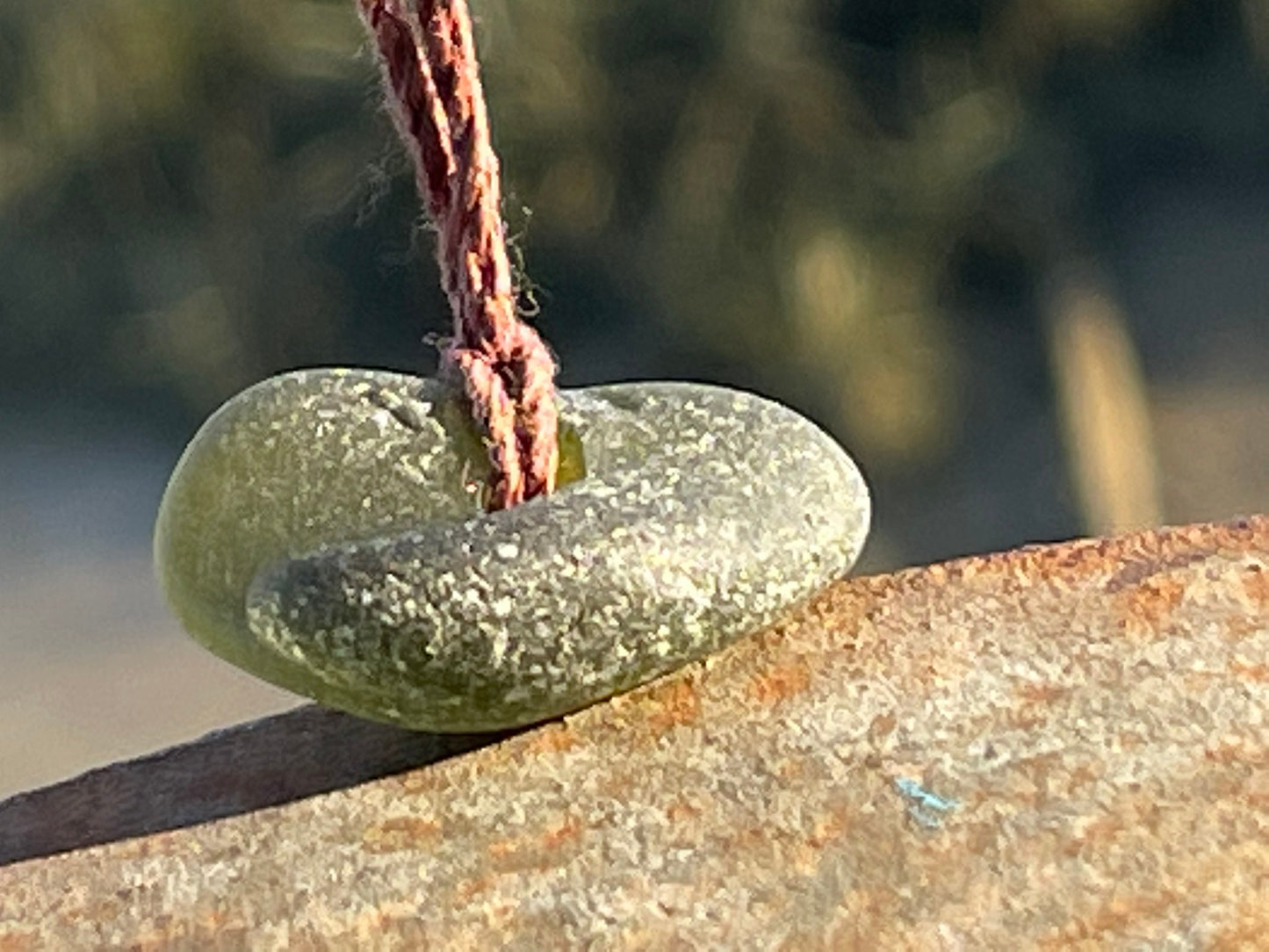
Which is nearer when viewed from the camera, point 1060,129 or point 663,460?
point 663,460

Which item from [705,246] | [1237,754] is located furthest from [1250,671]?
[705,246]

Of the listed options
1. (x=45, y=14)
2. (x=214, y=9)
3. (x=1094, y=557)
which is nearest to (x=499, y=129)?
(x=214, y=9)

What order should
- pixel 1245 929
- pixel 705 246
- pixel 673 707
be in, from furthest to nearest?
pixel 705 246 → pixel 673 707 → pixel 1245 929

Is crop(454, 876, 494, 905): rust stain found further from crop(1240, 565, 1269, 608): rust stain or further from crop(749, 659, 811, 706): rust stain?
crop(1240, 565, 1269, 608): rust stain

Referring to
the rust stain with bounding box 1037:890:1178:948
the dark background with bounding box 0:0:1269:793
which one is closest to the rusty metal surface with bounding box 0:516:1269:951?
the rust stain with bounding box 1037:890:1178:948

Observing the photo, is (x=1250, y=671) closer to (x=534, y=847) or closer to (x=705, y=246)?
(x=534, y=847)

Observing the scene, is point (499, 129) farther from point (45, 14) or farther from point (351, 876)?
point (351, 876)
